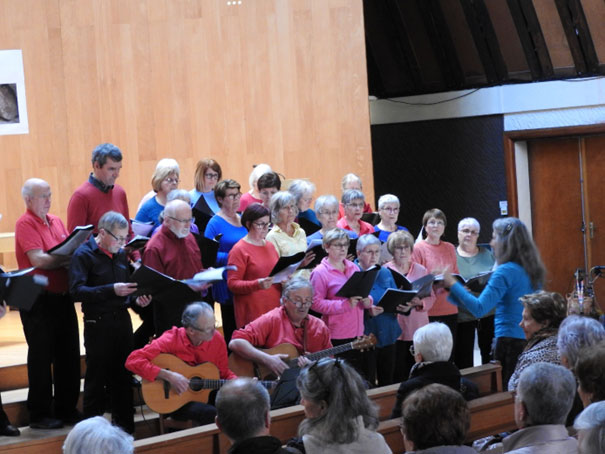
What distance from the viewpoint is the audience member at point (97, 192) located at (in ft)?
17.0

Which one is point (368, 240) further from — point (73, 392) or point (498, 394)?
point (73, 392)

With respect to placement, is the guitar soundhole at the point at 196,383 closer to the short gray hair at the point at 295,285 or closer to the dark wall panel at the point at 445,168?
the short gray hair at the point at 295,285

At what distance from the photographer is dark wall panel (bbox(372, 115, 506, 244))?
10945 mm

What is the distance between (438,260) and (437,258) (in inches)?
0.6

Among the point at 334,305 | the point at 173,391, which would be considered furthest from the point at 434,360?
the point at 173,391

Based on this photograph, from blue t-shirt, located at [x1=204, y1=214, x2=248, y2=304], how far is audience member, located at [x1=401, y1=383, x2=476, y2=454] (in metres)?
2.67

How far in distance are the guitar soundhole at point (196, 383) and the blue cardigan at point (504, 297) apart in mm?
1410

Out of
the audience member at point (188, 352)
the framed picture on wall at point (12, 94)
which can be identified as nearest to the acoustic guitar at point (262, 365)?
the audience member at point (188, 352)

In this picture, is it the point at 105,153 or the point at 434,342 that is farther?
the point at 105,153

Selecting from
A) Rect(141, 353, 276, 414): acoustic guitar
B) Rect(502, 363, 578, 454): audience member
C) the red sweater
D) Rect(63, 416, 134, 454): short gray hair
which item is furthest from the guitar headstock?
Rect(63, 416, 134, 454): short gray hair

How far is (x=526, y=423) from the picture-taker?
335 cm

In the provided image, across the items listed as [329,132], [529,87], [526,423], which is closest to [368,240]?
[526,423]

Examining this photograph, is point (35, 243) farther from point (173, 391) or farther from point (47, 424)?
point (173, 391)

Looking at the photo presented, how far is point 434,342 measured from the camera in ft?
14.2
